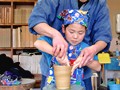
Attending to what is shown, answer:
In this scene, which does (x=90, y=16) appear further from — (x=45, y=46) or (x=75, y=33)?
(x=45, y=46)

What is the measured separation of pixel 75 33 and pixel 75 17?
0.27ft

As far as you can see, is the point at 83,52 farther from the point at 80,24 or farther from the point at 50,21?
the point at 50,21

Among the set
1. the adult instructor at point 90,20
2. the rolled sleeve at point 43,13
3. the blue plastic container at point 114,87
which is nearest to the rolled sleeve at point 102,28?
the adult instructor at point 90,20

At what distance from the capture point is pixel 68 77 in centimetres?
106

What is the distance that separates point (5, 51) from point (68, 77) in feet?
Result: 11.2

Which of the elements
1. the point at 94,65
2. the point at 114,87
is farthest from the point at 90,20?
the point at 114,87

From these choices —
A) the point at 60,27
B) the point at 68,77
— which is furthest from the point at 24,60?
the point at 68,77

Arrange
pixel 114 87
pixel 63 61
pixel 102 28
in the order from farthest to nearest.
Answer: pixel 114 87
pixel 102 28
pixel 63 61

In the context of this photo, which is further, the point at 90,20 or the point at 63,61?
the point at 90,20

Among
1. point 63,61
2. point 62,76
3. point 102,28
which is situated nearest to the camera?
point 62,76

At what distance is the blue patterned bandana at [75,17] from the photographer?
1208 millimetres

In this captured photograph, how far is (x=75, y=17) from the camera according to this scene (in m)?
1.21

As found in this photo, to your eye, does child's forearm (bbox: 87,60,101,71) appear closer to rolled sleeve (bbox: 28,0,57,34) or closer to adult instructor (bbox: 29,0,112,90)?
adult instructor (bbox: 29,0,112,90)

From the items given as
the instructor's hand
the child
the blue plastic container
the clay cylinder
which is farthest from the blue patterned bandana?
the blue plastic container
